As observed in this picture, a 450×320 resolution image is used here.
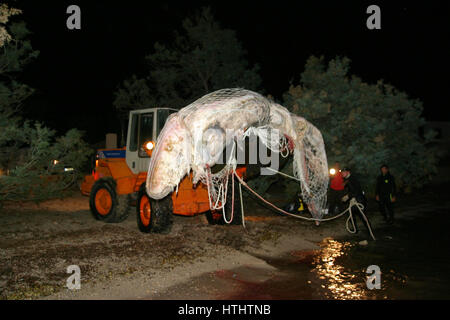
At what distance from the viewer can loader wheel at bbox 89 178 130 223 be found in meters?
11.1

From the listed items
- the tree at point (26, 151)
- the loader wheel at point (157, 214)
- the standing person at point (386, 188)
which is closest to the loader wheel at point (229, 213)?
the loader wheel at point (157, 214)

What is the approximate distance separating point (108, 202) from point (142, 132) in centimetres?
235

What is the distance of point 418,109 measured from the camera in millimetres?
19703

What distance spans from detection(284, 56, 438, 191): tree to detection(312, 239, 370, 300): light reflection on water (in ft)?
22.5

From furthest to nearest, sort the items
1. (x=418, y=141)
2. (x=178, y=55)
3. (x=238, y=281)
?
(x=178, y=55)
(x=418, y=141)
(x=238, y=281)

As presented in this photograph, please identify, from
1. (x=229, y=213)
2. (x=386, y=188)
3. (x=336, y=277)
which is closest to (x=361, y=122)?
(x=386, y=188)

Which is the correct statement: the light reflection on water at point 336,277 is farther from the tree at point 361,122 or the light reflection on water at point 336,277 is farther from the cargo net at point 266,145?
the tree at point 361,122

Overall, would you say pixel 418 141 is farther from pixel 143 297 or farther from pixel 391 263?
pixel 143 297

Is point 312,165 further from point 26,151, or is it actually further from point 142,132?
point 26,151

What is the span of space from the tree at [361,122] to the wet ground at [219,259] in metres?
3.81

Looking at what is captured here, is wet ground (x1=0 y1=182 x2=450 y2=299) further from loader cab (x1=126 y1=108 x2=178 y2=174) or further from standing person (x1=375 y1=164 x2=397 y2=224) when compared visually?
loader cab (x1=126 y1=108 x2=178 y2=174)

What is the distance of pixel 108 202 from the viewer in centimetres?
1136

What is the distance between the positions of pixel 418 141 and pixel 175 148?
15.5 metres

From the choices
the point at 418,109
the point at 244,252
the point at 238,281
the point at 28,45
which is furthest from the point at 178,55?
the point at 238,281
